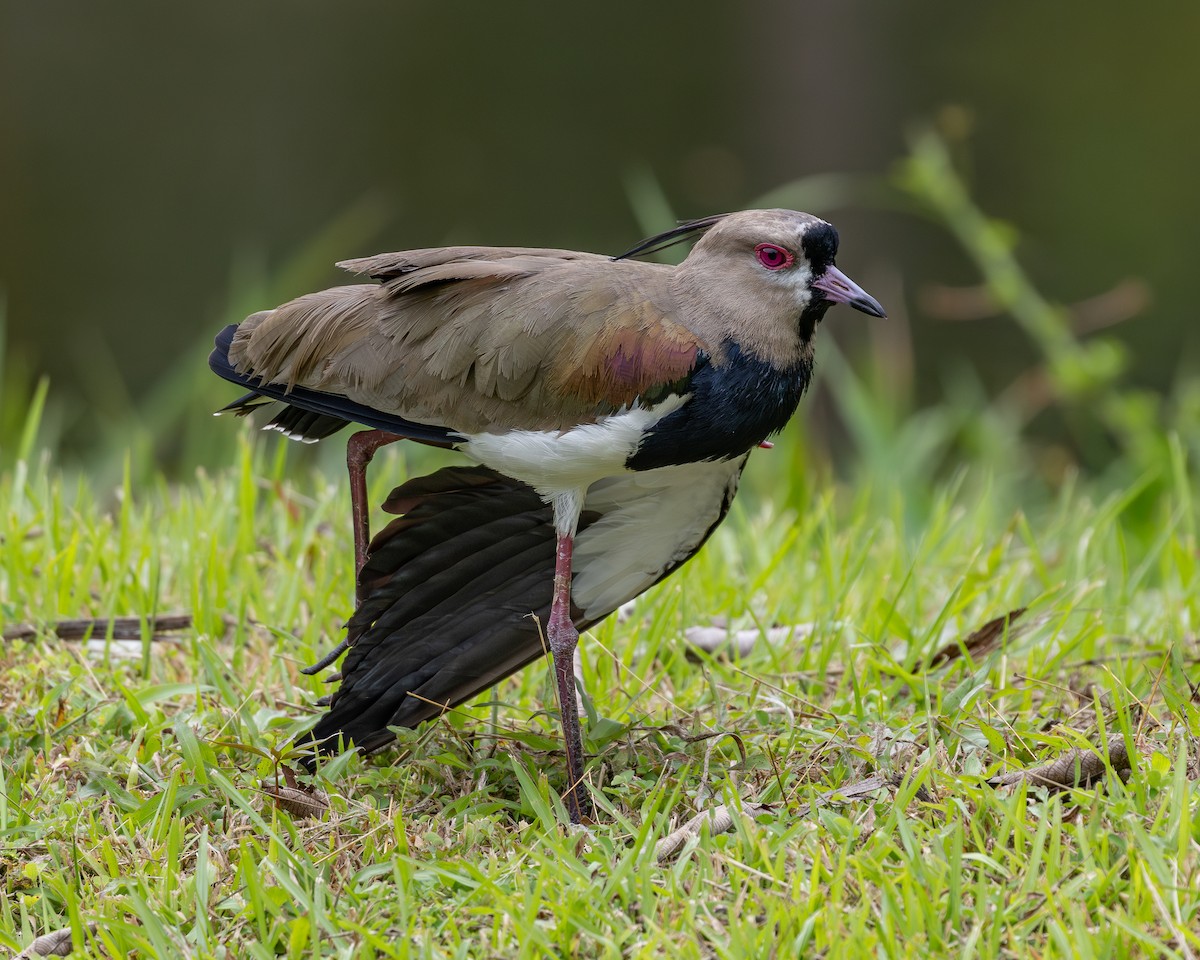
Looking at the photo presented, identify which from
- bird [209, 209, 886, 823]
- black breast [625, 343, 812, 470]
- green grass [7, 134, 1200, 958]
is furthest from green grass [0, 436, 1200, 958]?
black breast [625, 343, 812, 470]

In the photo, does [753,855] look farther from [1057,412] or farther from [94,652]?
[1057,412]

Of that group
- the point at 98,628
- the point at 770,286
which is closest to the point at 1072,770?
the point at 770,286

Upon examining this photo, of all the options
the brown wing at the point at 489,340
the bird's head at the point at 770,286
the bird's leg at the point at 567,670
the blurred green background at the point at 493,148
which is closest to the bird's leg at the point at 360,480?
the brown wing at the point at 489,340

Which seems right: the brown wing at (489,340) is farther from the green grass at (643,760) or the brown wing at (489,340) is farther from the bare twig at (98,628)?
the bare twig at (98,628)

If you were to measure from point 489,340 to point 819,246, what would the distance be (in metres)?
0.73

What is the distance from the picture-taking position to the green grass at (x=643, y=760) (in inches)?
103

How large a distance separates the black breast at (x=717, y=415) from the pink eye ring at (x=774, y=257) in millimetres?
210

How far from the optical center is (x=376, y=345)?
322 cm

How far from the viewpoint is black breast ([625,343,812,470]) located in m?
2.99

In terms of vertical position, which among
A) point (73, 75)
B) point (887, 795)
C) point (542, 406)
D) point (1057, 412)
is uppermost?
point (73, 75)

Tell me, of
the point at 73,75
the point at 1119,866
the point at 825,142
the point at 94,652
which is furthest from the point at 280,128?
the point at 1119,866

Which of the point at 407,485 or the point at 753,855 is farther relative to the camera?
the point at 407,485

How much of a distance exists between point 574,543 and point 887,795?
90 cm

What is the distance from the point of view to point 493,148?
39.1 feet
